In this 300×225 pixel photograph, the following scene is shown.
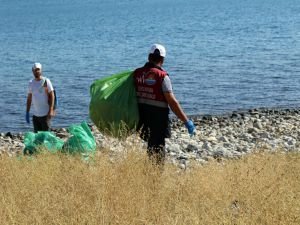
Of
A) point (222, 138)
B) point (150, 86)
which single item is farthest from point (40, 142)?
point (222, 138)

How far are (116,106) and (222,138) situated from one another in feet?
24.7

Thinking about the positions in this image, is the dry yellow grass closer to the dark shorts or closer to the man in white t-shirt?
the dark shorts

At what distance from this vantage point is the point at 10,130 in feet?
66.5

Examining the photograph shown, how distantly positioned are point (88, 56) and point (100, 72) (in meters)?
8.24

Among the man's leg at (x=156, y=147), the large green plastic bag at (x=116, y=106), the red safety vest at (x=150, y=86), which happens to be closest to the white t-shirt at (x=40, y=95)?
the large green plastic bag at (x=116, y=106)

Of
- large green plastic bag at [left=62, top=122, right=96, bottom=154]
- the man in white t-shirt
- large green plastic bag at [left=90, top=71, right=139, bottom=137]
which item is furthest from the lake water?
large green plastic bag at [left=90, top=71, right=139, bottom=137]

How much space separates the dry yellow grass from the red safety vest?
30.1 inches

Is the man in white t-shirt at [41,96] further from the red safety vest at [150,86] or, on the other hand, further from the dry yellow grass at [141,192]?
the red safety vest at [150,86]

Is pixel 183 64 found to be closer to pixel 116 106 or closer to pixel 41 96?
pixel 41 96

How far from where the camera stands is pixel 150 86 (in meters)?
7.61

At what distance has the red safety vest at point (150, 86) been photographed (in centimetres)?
754

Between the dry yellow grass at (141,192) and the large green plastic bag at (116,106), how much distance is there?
418 millimetres

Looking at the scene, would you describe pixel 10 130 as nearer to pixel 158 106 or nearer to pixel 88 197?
pixel 158 106

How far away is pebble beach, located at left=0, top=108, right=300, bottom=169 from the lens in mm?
11375
